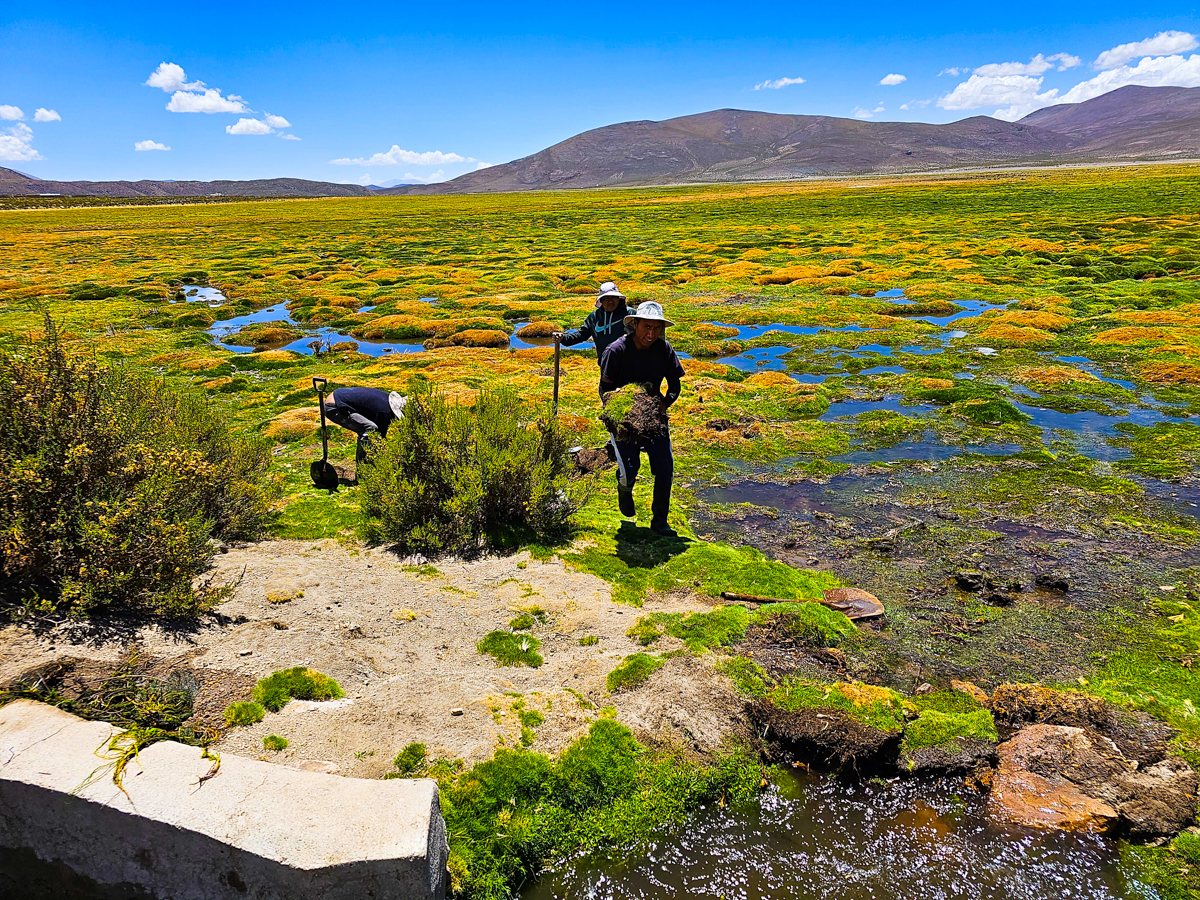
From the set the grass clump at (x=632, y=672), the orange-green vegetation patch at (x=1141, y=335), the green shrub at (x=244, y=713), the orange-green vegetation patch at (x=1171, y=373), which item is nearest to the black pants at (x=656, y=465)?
the grass clump at (x=632, y=672)

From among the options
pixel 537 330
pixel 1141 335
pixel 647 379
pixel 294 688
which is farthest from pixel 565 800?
pixel 1141 335

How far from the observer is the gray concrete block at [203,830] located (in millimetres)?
2875

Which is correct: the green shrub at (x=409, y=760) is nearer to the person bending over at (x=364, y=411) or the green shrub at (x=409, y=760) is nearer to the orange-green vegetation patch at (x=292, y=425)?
the person bending over at (x=364, y=411)

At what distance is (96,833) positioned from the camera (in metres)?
2.95

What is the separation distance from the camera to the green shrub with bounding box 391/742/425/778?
3852 mm

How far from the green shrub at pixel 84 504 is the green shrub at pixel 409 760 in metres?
1.96

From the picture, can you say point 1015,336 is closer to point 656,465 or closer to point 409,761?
point 656,465

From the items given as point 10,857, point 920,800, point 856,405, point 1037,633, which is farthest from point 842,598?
point 856,405

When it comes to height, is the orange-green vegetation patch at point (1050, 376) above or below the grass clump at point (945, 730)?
above

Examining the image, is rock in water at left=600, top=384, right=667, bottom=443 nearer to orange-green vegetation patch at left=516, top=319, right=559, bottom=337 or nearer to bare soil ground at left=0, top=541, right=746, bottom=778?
bare soil ground at left=0, top=541, right=746, bottom=778

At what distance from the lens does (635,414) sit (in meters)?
7.11

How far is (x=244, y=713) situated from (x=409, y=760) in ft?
3.44

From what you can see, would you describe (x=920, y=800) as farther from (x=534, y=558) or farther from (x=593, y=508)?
(x=593, y=508)

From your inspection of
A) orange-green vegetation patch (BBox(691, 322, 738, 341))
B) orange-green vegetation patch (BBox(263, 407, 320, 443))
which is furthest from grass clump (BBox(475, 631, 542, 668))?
orange-green vegetation patch (BBox(691, 322, 738, 341))
